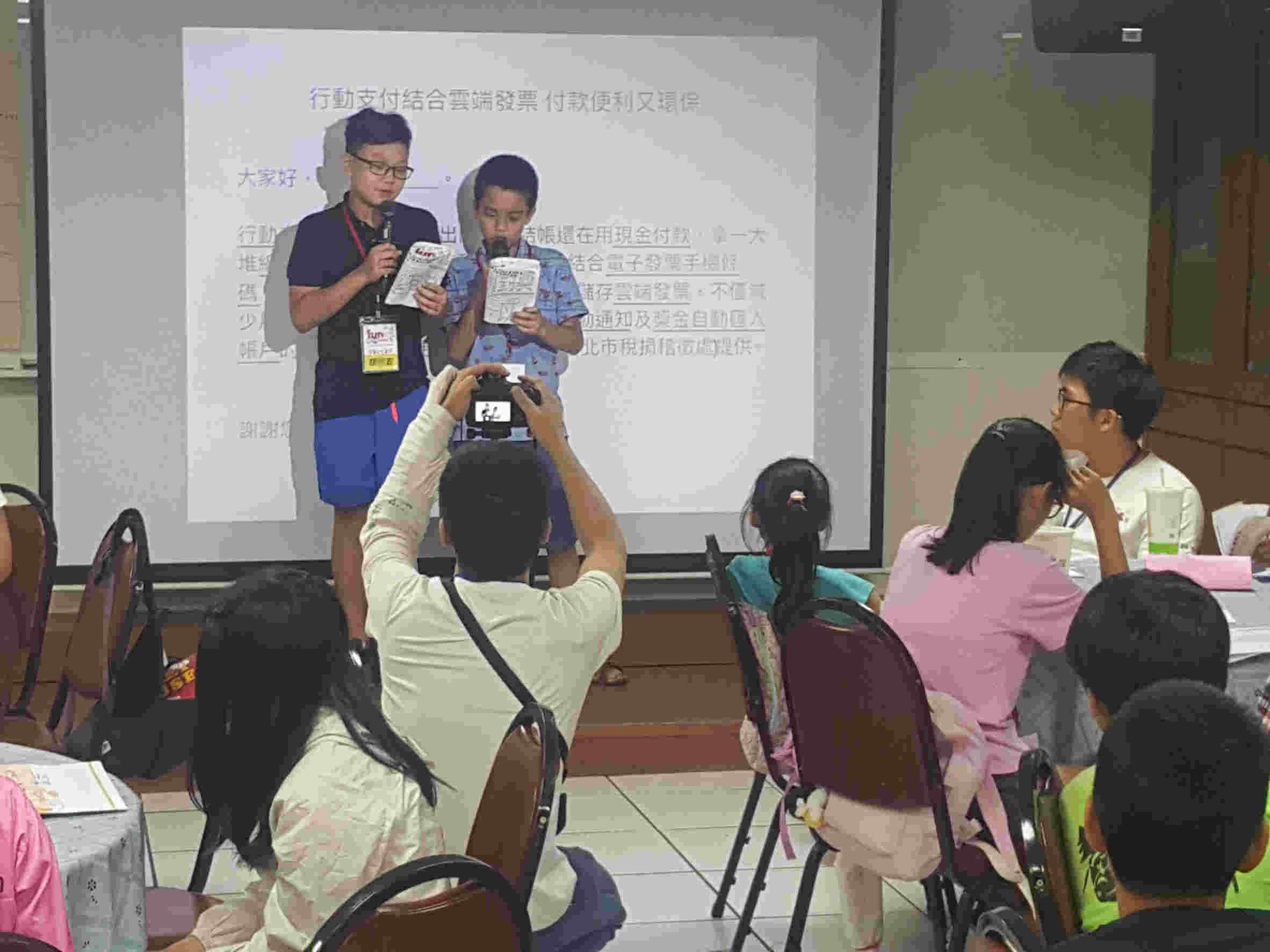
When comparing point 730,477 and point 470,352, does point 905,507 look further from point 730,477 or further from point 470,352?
point 470,352

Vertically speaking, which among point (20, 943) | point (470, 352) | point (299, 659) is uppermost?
point (470, 352)

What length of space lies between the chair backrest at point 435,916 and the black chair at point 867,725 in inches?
40.6

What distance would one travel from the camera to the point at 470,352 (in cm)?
479

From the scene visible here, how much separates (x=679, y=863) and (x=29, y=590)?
165 centimetres

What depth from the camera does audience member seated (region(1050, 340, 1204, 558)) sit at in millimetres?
3818

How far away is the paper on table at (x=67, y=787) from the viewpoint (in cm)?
227

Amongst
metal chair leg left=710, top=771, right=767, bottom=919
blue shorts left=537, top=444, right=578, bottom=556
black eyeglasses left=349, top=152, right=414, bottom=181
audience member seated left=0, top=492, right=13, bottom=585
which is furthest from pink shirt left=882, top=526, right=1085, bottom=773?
black eyeglasses left=349, top=152, right=414, bottom=181

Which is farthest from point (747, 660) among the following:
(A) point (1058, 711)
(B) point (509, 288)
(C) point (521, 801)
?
(B) point (509, 288)

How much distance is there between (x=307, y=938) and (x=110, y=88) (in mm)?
3391

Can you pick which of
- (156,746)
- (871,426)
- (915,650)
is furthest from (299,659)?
(871,426)

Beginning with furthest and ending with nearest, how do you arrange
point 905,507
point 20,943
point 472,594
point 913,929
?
1. point 905,507
2. point 913,929
3. point 472,594
4. point 20,943

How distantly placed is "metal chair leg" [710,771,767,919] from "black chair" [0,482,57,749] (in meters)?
1.54

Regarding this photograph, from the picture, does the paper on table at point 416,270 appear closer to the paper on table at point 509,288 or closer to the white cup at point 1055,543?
the paper on table at point 509,288

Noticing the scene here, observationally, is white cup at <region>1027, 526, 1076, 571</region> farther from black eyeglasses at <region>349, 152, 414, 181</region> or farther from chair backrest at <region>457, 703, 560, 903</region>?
black eyeglasses at <region>349, 152, 414, 181</region>
